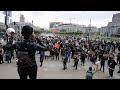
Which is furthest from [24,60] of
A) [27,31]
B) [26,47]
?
[27,31]

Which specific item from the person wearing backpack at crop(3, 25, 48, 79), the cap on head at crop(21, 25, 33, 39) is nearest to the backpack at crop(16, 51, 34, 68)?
the person wearing backpack at crop(3, 25, 48, 79)

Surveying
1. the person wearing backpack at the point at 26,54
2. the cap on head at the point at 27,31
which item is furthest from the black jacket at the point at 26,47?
the cap on head at the point at 27,31

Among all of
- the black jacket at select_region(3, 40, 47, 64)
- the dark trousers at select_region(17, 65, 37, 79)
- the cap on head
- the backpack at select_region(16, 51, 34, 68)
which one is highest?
the cap on head

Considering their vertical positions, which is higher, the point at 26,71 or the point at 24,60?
the point at 24,60

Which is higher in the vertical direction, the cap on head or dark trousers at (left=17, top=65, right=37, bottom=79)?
the cap on head

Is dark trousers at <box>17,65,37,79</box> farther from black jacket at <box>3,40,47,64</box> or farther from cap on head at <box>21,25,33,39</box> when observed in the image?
cap on head at <box>21,25,33,39</box>

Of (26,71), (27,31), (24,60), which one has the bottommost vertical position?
(26,71)

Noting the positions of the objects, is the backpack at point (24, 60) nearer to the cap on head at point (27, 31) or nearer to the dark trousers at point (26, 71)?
the dark trousers at point (26, 71)

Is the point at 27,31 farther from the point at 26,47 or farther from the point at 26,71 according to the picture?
the point at 26,71

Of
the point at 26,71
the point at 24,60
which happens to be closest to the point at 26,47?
the point at 24,60

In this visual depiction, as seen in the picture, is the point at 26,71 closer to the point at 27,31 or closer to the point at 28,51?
the point at 28,51
